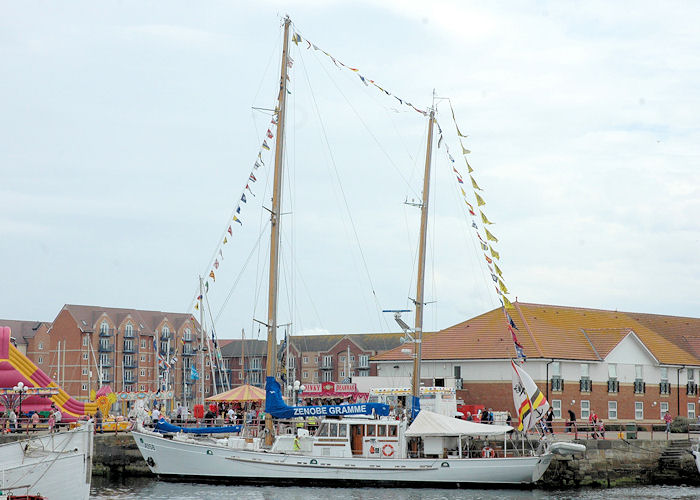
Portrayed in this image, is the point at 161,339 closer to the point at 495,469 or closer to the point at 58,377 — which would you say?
the point at 58,377

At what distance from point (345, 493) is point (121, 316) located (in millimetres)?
86770

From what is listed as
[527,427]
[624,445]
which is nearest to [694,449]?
[624,445]

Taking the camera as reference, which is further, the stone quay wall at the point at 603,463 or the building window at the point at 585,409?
the building window at the point at 585,409

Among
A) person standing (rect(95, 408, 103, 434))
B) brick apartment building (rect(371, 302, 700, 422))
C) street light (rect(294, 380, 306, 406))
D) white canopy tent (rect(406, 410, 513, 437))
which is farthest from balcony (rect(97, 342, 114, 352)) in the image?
A: white canopy tent (rect(406, 410, 513, 437))

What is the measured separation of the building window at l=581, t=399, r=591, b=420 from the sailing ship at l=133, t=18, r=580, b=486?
15.9 meters

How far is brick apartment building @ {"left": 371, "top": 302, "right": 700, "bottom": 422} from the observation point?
56094mm

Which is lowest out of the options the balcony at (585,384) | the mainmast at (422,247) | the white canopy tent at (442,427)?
the white canopy tent at (442,427)

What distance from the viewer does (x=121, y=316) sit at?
121m

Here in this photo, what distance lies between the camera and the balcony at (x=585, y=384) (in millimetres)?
57750

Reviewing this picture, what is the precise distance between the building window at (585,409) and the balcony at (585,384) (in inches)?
26.5

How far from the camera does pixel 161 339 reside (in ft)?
406

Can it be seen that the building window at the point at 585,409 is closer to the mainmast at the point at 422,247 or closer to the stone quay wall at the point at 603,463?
the stone quay wall at the point at 603,463

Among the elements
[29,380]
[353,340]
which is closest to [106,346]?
[353,340]

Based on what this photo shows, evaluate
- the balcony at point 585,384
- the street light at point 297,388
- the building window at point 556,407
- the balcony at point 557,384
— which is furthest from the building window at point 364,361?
the building window at point 556,407
